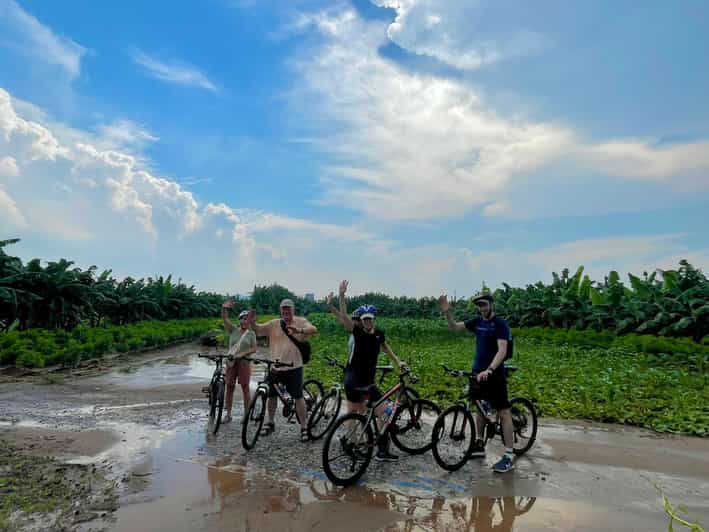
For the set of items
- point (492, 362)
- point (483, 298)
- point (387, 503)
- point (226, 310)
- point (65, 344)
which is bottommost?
point (387, 503)

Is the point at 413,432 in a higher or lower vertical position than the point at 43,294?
lower

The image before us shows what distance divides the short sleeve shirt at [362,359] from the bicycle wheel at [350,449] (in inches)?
20.9

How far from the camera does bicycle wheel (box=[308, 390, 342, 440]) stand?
739cm

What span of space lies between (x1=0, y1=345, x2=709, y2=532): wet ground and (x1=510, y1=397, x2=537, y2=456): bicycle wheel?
6.8 inches

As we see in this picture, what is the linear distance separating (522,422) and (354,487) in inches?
102

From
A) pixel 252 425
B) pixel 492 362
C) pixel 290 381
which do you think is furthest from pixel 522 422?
pixel 252 425

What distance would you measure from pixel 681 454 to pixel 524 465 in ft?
8.05

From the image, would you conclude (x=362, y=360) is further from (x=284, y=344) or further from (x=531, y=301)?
(x=531, y=301)

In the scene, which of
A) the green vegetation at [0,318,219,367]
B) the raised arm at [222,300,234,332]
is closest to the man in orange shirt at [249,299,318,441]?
the raised arm at [222,300,234,332]

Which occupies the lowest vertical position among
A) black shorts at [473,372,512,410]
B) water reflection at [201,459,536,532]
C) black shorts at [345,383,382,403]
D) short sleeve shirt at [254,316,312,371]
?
water reflection at [201,459,536,532]

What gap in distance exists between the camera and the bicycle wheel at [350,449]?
5591 mm

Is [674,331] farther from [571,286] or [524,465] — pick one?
[524,465]

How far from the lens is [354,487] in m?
5.52

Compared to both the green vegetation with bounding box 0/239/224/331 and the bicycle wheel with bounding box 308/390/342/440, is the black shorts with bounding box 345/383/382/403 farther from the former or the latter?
the green vegetation with bounding box 0/239/224/331
